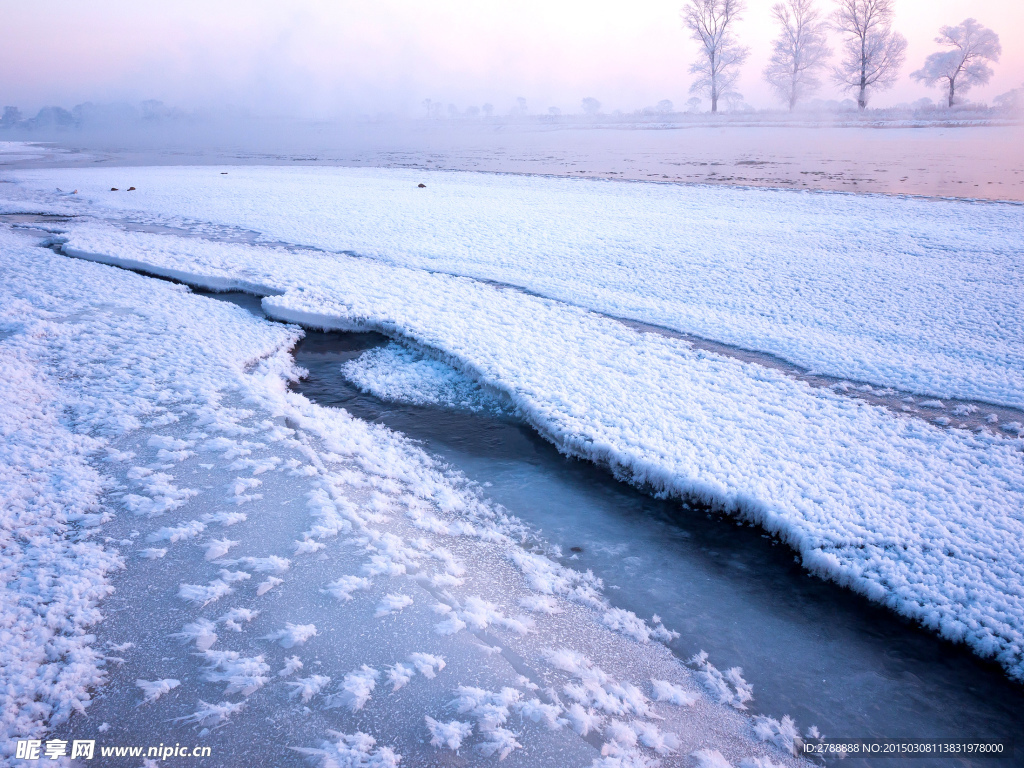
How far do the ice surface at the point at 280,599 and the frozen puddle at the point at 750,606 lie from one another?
19 cm

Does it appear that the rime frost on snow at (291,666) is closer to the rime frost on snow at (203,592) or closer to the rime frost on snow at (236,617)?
the rime frost on snow at (236,617)

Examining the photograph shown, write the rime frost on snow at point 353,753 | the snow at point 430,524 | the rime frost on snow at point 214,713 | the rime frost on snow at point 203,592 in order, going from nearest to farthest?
the rime frost on snow at point 353,753 → the rime frost on snow at point 214,713 → the snow at point 430,524 → the rime frost on snow at point 203,592

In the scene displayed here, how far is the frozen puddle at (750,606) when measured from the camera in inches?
76.2

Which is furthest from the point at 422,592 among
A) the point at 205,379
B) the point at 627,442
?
Answer: the point at 205,379

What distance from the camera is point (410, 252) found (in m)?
7.52

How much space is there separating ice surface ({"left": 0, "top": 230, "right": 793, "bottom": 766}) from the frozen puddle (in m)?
0.19

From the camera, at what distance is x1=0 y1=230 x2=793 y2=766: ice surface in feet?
5.71

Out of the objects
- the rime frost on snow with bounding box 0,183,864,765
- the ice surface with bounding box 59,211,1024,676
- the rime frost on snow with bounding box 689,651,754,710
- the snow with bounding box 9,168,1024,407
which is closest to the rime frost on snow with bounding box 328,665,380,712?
the rime frost on snow with bounding box 0,183,864,765

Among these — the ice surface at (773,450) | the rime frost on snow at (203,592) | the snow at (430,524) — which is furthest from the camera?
the ice surface at (773,450)

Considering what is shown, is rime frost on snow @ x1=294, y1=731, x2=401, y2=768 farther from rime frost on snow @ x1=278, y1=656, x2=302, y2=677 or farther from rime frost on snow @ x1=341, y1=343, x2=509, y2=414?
rime frost on snow @ x1=341, y1=343, x2=509, y2=414

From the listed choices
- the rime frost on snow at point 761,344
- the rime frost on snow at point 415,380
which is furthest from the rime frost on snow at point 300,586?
the rime frost on snow at point 761,344

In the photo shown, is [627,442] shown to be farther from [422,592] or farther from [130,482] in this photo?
[130,482]

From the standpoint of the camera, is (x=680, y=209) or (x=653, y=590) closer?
(x=653, y=590)

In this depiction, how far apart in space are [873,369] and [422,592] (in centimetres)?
366
